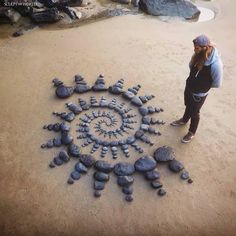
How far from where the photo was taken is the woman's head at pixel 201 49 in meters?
3.88

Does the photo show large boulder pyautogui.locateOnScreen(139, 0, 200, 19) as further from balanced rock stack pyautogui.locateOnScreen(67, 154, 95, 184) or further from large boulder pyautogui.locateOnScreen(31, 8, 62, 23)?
balanced rock stack pyautogui.locateOnScreen(67, 154, 95, 184)

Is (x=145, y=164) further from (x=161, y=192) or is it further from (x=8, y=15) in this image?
(x=8, y=15)

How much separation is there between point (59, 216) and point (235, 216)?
205 centimetres

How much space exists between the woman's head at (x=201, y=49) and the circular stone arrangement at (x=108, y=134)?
124cm

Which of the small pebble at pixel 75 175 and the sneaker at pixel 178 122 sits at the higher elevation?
the sneaker at pixel 178 122

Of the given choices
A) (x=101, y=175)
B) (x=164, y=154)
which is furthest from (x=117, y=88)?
(x=101, y=175)

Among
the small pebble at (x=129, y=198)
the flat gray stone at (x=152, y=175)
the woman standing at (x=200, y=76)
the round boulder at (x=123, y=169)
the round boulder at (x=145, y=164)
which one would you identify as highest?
the woman standing at (x=200, y=76)

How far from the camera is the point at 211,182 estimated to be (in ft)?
14.0

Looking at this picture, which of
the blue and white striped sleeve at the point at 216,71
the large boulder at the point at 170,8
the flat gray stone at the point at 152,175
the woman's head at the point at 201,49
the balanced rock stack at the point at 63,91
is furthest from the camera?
the large boulder at the point at 170,8

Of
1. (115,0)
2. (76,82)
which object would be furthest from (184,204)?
(115,0)

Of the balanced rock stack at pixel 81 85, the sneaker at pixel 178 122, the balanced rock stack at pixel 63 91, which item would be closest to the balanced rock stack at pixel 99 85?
the balanced rock stack at pixel 81 85

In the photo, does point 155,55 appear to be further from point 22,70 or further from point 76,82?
point 22,70

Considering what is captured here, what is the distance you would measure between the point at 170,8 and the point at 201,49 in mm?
4541

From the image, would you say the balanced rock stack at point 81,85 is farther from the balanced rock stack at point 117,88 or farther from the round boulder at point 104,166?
the round boulder at point 104,166
